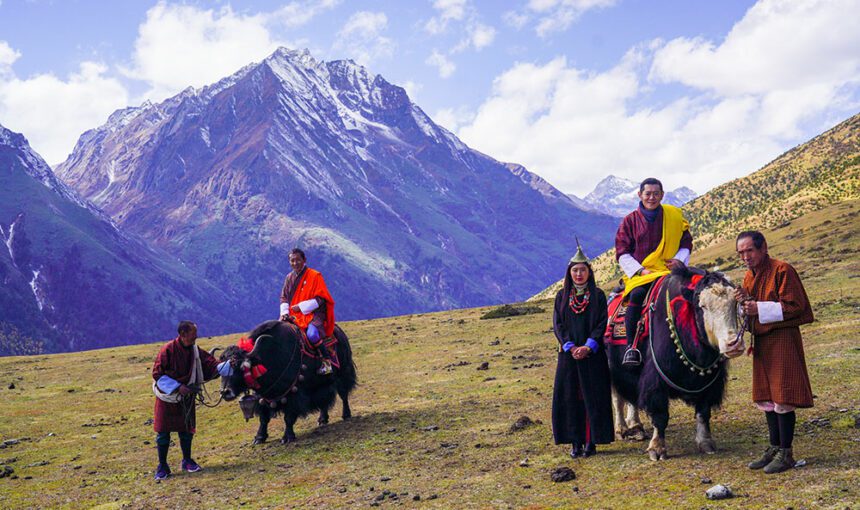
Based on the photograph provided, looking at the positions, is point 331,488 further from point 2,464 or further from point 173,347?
point 2,464

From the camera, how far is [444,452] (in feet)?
36.2

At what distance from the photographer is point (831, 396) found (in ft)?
35.4

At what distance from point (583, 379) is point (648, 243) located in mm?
2333

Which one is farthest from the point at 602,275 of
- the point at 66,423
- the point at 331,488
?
the point at 331,488

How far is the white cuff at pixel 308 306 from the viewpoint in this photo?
13617 millimetres

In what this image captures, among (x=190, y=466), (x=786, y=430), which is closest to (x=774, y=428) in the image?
(x=786, y=430)

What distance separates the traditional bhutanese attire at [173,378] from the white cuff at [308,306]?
2491mm

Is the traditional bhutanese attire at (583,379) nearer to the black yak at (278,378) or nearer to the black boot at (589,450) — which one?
the black boot at (589,450)

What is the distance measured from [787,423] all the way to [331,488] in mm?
5996

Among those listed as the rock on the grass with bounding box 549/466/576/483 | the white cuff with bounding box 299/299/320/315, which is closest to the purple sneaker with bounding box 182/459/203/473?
the white cuff with bounding box 299/299/320/315

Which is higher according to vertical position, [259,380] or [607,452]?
[259,380]

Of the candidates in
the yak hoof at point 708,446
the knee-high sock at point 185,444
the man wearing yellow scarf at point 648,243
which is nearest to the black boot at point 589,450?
the yak hoof at point 708,446

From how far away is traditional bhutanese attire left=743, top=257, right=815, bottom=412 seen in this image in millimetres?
7512

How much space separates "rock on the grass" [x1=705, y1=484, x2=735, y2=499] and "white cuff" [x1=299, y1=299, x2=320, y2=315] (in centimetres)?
858
